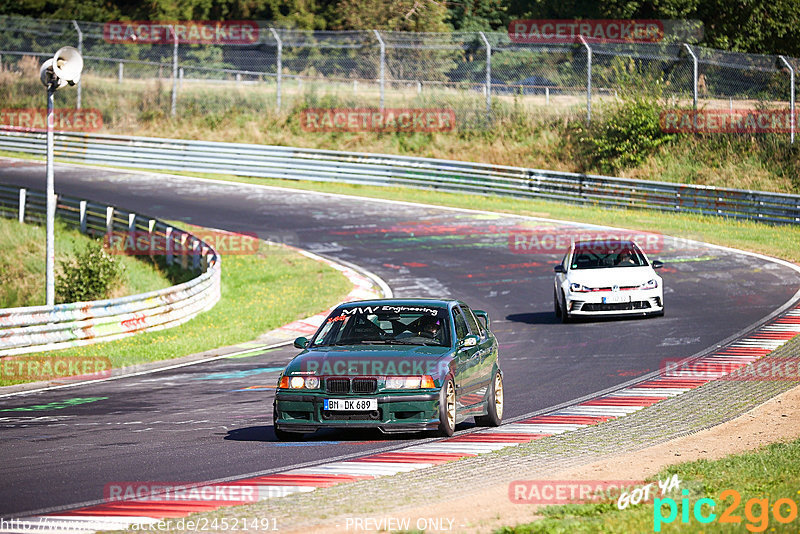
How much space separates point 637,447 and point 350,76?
34.0 m

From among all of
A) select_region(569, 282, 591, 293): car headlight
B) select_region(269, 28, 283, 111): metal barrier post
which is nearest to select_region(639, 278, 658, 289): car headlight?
select_region(569, 282, 591, 293): car headlight

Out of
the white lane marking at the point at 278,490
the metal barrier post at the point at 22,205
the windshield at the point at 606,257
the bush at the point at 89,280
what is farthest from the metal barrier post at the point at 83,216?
the white lane marking at the point at 278,490

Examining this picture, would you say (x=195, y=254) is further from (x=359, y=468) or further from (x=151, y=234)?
(x=359, y=468)

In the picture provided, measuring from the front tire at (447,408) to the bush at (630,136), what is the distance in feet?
97.0

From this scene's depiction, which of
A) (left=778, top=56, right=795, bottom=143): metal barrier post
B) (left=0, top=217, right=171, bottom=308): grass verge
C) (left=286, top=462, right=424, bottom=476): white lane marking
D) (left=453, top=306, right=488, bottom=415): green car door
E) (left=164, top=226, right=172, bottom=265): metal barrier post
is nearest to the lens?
(left=286, top=462, right=424, bottom=476): white lane marking

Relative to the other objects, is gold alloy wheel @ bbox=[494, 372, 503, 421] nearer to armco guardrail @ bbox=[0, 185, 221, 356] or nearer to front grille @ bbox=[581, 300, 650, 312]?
front grille @ bbox=[581, 300, 650, 312]

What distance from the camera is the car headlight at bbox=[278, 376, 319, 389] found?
10.2m

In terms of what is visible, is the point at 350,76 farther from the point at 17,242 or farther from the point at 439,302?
the point at 439,302

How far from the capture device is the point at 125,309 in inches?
776

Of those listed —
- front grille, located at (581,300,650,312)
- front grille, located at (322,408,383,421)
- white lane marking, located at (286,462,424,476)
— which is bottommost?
front grille, located at (581,300,650,312)

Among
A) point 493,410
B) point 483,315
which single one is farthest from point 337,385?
point 483,315

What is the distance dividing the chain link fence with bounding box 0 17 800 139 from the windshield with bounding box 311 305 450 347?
26.0 meters

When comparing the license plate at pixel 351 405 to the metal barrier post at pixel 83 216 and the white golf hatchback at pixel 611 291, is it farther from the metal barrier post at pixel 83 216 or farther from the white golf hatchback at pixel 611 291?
the metal barrier post at pixel 83 216

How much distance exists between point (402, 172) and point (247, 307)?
1678 centimetres
